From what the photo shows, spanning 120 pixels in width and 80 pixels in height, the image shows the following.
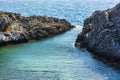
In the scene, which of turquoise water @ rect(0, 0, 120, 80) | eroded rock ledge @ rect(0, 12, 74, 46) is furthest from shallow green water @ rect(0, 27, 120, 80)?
eroded rock ledge @ rect(0, 12, 74, 46)

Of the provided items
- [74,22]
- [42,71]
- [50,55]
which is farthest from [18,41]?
[74,22]

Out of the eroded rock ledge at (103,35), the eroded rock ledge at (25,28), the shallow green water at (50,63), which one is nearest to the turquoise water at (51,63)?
the shallow green water at (50,63)

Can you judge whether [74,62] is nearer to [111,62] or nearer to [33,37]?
[111,62]

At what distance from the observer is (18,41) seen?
75562 millimetres

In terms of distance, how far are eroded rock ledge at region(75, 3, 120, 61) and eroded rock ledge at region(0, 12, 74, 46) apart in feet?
34.5

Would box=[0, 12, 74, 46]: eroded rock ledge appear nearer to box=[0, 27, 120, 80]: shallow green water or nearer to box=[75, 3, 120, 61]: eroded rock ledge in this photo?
box=[0, 27, 120, 80]: shallow green water

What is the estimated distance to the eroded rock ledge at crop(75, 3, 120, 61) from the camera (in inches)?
2414

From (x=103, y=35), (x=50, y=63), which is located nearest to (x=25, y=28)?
(x=103, y=35)

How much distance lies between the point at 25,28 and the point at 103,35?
74.8ft

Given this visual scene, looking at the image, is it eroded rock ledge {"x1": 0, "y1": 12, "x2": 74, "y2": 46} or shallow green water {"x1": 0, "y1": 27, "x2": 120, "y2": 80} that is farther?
eroded rock ledge {"x1": 0, "y1": 12, "x2": 74, "y2": 46}

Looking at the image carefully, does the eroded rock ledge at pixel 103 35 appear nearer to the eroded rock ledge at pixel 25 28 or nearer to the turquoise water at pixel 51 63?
the turquoise water at pixel 51 63

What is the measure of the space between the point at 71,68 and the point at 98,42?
10.7 m

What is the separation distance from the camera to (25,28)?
268ft

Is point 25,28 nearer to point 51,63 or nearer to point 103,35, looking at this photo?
point 103,35
